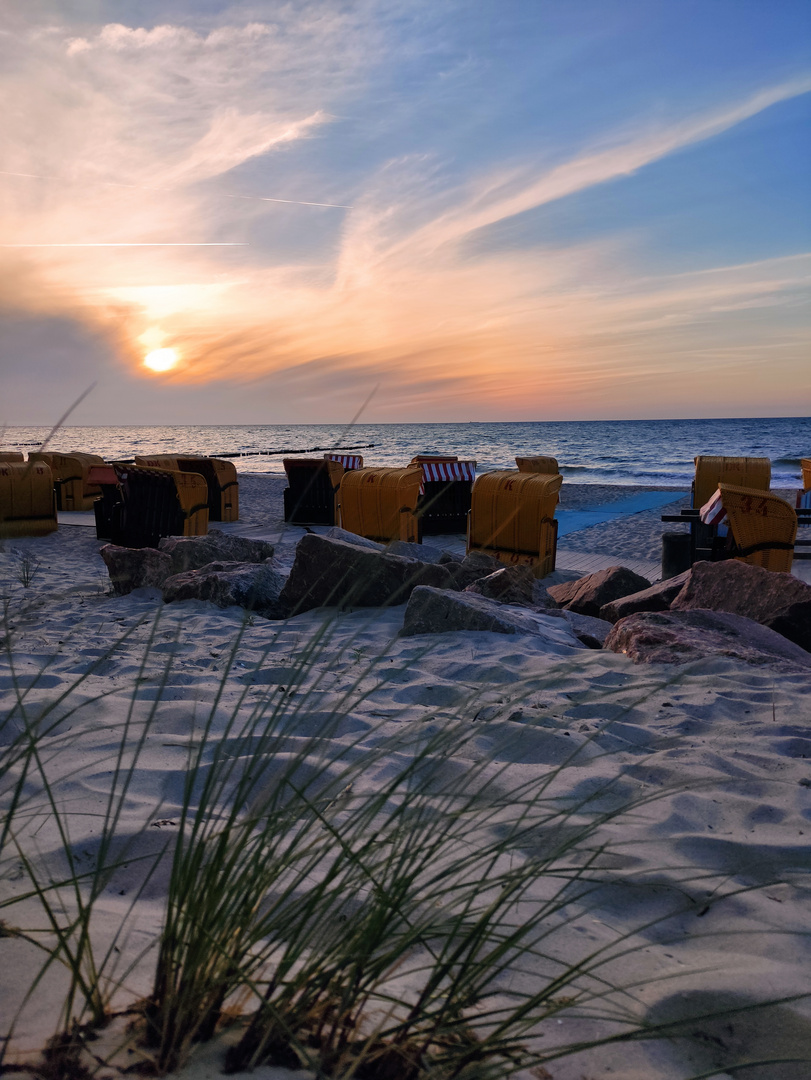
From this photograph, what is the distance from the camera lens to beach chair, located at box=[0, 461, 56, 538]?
9.95m

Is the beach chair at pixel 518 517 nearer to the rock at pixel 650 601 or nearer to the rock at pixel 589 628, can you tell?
the rock at pixel 650 601

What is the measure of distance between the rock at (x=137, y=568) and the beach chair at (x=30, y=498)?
15.1 feet

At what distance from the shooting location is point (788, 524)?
5742 mm

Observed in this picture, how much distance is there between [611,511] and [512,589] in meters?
11.4

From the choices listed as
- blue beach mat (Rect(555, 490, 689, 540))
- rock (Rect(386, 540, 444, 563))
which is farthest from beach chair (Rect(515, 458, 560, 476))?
rock (Rect(386, 540, 444, 563))

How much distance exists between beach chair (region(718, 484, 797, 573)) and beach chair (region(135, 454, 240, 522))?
9.05 metres

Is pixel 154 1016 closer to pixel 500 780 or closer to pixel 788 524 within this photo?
pixel 500 780

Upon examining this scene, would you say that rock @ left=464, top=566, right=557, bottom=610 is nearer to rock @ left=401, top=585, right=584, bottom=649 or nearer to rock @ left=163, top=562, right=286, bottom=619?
rock @ left=401, top=585, right=584, bottom=649

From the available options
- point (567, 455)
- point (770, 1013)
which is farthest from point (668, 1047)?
point (567, 455)

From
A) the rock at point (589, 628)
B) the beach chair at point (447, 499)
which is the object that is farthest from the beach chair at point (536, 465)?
the rock at point (589, 628)

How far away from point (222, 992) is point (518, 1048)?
42cm

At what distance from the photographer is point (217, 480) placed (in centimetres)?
1319

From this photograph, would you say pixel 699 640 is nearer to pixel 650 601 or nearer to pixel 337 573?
pixel 650 601

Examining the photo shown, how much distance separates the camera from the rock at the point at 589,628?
482cm
